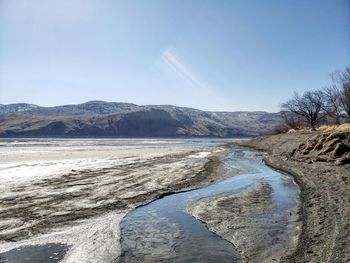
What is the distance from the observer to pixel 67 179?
986 inches

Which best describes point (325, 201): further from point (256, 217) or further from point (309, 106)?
point (309, 106)

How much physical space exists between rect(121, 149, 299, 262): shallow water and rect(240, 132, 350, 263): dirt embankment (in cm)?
123

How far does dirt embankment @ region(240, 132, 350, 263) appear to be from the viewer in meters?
10.5

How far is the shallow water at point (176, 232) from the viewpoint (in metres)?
11.1

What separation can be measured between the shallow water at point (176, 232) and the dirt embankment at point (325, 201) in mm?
1228

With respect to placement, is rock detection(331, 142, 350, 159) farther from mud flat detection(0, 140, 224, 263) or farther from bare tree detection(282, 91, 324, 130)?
bare tree detection(282, 91, 324, 130)

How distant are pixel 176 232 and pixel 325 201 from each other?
24.9ft

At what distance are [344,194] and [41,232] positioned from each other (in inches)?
536

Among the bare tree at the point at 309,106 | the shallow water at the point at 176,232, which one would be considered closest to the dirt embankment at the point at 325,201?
the shallow water at the point at 176,232

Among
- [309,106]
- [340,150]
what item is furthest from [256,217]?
[309,106]

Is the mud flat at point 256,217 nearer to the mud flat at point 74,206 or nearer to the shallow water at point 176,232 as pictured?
the shallow water at point 176,232

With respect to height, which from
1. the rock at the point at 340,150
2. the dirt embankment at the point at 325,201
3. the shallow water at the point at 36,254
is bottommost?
the shallow water at the point at 36,254

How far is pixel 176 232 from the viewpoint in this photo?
13.6 metres

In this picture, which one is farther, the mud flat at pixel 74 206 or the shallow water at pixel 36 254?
the mud flat at pixel 74 206
